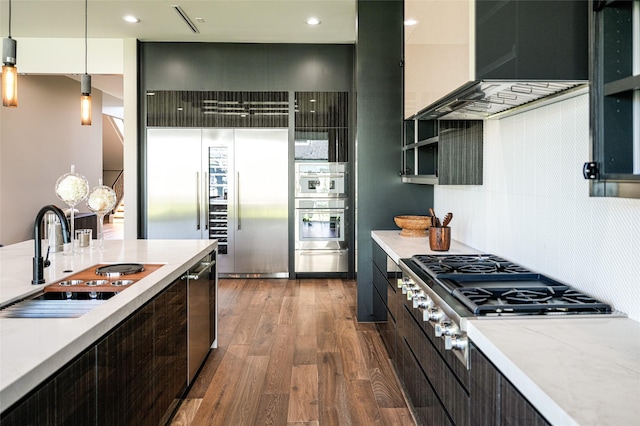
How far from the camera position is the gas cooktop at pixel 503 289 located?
4.98 feet

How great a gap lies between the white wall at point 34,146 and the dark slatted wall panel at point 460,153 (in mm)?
6050

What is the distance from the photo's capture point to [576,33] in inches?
65.9

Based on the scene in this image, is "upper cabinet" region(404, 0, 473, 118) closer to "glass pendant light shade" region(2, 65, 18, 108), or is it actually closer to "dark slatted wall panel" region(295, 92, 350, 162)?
"glass pendant light shade" region(2, 65, 18, 108)

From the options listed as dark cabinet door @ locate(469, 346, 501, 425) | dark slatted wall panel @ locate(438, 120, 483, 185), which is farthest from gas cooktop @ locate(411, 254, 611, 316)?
dark slatted wall panel @ locate(438, 120, 483, 185)

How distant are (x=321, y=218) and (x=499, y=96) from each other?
401cm

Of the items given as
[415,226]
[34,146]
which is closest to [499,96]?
[415,226]

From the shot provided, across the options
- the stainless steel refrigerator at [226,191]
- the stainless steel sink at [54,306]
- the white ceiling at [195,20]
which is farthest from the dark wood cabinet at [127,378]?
the stainless steel refrigerator at [226,191]

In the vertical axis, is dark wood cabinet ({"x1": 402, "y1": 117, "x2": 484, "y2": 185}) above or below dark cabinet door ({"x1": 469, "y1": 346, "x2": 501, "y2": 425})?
above

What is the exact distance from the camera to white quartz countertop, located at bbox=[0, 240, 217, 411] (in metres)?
1.10

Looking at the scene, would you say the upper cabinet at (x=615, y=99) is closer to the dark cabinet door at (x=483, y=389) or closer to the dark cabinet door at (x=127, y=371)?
the dark cabinet door at (x=483, y=389)

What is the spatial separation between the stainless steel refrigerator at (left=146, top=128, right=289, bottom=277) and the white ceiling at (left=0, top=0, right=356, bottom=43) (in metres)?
1.16

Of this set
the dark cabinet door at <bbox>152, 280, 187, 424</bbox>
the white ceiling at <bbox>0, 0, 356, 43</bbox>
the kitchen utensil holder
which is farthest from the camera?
the white ceiling at <bbox>0, 0, 356, 43</bbox>

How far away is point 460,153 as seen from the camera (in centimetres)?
299

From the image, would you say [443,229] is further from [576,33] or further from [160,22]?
[160,22]
